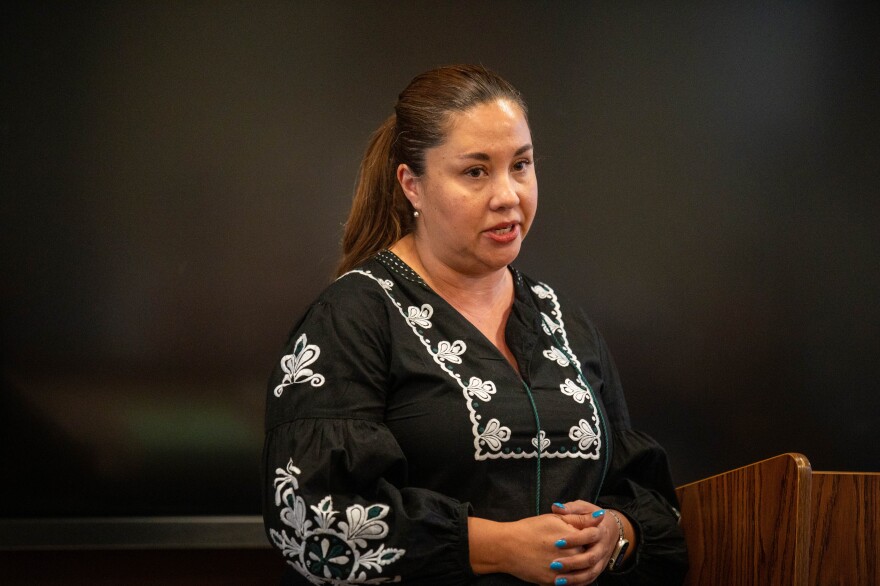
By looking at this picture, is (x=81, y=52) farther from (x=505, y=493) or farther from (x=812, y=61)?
(x=812, y=61)

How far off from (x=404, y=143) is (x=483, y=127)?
18 cm

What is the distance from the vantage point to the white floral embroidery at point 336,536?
1414mm

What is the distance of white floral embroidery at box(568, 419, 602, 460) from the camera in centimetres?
163

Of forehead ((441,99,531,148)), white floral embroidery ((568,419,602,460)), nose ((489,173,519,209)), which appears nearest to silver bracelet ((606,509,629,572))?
white floral embroidery ((568,419,602,460))

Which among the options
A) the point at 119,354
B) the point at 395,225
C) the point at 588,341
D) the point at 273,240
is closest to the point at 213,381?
the point at 119,354

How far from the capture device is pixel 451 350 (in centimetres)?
163

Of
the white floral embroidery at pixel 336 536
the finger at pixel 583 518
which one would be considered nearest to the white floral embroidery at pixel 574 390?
the finger at pixel 583 518

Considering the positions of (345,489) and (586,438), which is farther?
(586,438)

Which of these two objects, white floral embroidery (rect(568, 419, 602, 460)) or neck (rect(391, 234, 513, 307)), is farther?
neck (rect(391, 234, 513, 307))

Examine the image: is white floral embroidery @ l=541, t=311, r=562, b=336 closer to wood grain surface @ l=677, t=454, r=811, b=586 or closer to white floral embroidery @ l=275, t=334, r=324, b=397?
wood grain surface @ l=677, t=454, r=811, b=586

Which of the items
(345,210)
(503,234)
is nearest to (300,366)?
(503,234)

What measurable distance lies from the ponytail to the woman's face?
0.12 meters

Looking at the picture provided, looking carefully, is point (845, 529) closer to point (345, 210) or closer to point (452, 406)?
point (452, 406)

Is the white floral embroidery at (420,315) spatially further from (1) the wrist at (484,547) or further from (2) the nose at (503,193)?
(1) the wrist at (484,547)
